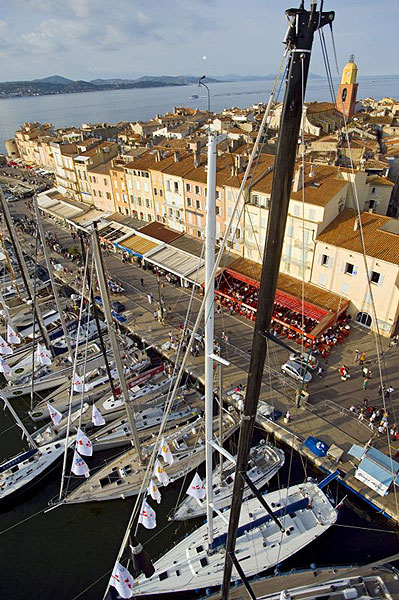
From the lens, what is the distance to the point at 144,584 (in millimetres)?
18344

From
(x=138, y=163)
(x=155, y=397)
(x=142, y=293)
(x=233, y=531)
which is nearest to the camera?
(x=233, y=531)

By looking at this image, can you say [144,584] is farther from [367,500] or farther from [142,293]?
[142,293]

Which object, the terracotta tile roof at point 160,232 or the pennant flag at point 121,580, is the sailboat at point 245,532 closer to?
the pennant flag at point 121,580

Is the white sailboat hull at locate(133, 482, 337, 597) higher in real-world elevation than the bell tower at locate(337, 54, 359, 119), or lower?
lower

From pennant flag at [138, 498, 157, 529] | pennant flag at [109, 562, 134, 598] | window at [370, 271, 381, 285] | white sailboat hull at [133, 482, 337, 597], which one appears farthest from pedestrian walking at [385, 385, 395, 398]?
pennant flag at [109, 562, 134, 598]

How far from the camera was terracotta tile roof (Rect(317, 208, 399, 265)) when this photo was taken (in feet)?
103

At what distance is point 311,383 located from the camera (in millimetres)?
30203

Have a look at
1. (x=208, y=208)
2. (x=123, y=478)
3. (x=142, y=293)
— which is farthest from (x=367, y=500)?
(x=142, y=293)

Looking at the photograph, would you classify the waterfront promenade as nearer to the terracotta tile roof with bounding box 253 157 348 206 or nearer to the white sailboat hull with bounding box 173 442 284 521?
the white sailboat hull with bounding box 173 442 284 521

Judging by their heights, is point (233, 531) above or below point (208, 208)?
below

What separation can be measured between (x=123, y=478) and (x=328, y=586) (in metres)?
13.0

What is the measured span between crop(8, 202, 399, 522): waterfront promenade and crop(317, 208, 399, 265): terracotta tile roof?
8.00 meters

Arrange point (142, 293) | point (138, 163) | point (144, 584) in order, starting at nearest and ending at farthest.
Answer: point (144, 584) < point (142, 293) < point (138, 163)

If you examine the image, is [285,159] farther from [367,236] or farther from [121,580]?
[367,236]
